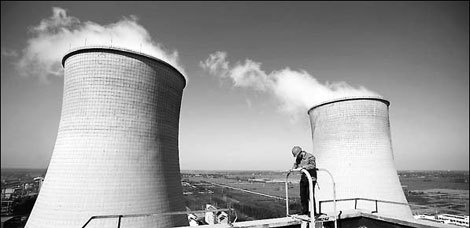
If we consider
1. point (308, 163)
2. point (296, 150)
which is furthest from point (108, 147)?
point (308, 163)

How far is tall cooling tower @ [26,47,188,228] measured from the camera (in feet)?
19.5

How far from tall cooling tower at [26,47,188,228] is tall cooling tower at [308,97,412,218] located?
5.83 meters

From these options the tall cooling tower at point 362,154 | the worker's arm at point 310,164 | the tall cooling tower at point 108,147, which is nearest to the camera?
the worker's arm at point 310,164

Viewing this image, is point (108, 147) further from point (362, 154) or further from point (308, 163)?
point (362, 154)

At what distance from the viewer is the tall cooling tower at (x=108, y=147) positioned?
5934mm

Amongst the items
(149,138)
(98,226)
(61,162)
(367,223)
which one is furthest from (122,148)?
(367,223)

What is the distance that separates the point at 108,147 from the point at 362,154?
7.92 m

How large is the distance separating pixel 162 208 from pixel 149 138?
71.6 inches

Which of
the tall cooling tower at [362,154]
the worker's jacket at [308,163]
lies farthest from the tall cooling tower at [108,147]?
the tall cooling tower at [362,154]

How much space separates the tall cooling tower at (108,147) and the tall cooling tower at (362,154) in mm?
5831

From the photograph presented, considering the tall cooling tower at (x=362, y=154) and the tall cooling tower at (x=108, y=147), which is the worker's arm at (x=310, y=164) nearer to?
the tall cooling tower at (x=108, y=147)

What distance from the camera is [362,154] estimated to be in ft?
29.4

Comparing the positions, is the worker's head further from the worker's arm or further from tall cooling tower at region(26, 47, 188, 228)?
tall cooling tower at region(26, 47, 188, 228)

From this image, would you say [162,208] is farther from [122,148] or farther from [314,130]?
[314,130]
